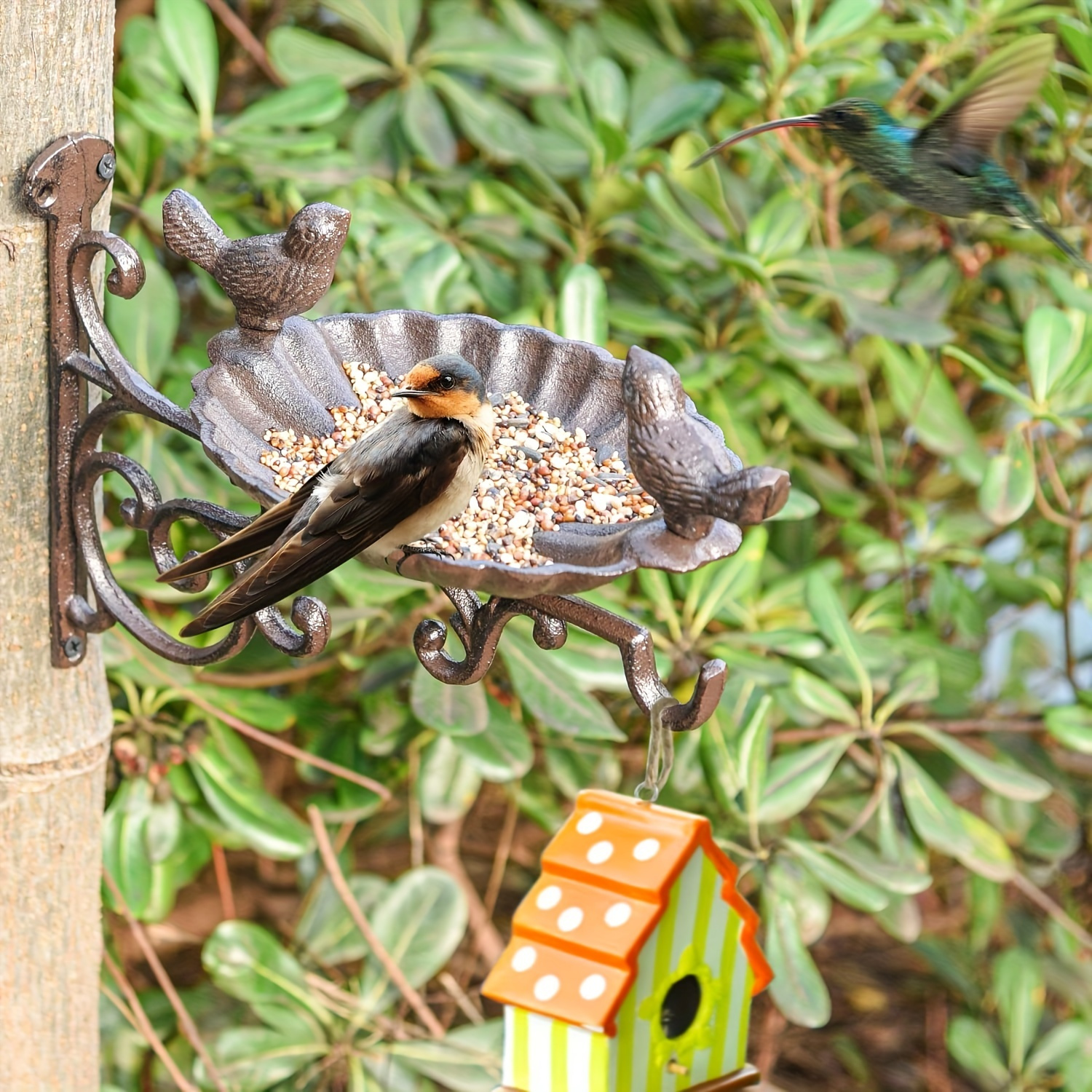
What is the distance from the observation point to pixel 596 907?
3.21 ft

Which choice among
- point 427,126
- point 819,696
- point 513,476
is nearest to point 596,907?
point 513,476

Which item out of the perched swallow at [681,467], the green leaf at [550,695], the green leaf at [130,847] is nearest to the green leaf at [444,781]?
the green leaf at [550,695]

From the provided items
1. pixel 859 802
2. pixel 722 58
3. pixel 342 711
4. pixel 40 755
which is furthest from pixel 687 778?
pixel 722 58

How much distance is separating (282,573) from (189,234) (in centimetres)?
36

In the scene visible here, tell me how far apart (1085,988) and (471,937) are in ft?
3.07

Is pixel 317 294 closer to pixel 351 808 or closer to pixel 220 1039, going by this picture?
pixel 351 808

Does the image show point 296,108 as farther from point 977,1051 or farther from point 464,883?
point 977,1051

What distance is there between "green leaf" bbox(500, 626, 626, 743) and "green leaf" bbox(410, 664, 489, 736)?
0.16ft

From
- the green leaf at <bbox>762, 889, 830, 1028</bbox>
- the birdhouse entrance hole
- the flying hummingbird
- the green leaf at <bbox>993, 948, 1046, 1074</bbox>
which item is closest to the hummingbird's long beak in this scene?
the flying hummingbird

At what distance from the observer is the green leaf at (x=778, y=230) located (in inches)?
65.1

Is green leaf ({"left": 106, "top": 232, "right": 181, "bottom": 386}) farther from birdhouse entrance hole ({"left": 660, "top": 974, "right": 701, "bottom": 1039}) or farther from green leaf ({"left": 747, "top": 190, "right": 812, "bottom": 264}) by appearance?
birdhouse entrance hole ({"left": 660, "top": 974, "right": 701, "bottom": 1039})

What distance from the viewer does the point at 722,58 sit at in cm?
199

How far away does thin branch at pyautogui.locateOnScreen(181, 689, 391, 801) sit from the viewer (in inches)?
61.2

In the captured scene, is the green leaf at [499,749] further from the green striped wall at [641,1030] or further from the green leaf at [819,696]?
the green striped wall at [641,1030]
